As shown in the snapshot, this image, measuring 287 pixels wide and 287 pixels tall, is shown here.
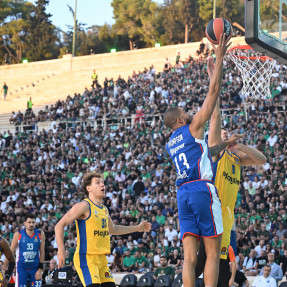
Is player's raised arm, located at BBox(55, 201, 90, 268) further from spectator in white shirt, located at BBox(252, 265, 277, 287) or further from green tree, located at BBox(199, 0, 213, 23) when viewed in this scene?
green tree, located at BBox(199, 0, 213, 23)

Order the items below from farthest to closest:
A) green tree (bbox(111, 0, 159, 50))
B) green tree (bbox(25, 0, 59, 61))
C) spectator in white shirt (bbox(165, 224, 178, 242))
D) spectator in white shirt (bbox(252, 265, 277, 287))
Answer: green tree (bbox(25, 0, 59, 61))
green tree (bbox(111, 0, 159, 50))
spectator in white shirt (bbox(165, 224, 178, 242))
spectator in white shirt (bbox(252, 265, 277, 287))

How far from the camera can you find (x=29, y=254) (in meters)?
11.9

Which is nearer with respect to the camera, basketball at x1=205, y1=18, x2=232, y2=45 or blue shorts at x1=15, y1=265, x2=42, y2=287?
basketball at x1=205, y1=18, x2=232, y2=45

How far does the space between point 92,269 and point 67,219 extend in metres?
0.73

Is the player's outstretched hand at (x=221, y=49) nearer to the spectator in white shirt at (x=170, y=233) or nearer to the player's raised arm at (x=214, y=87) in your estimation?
the player's raised arm at (x=214, y=87)

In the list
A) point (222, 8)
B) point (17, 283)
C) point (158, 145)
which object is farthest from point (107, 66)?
point (17, 283)

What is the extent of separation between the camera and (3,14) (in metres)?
65.6

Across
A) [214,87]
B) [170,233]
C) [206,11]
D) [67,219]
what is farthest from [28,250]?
[206,11]

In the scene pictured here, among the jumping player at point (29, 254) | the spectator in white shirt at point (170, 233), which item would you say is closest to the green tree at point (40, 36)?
the spectator in white shirt at point (170, 233)

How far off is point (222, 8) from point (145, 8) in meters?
10.8

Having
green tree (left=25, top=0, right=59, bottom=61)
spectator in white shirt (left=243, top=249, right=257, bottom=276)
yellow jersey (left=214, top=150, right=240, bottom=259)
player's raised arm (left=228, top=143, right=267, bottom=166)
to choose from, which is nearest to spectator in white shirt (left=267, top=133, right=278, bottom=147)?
spectator in white shirt (left=243, top=249, right=257, bottom=276)

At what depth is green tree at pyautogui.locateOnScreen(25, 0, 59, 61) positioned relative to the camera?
61.8m

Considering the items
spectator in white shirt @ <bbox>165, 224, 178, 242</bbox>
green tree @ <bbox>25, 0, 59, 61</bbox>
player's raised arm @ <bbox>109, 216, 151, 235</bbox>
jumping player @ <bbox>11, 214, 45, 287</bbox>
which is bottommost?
spectator in white shirt @ <bbox>165, 224, 178, 242</bbox>

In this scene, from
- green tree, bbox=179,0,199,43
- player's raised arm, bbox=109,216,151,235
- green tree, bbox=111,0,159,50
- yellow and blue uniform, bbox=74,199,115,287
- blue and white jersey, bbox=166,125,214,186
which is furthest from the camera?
green tree, bbox=111,0,159,50
